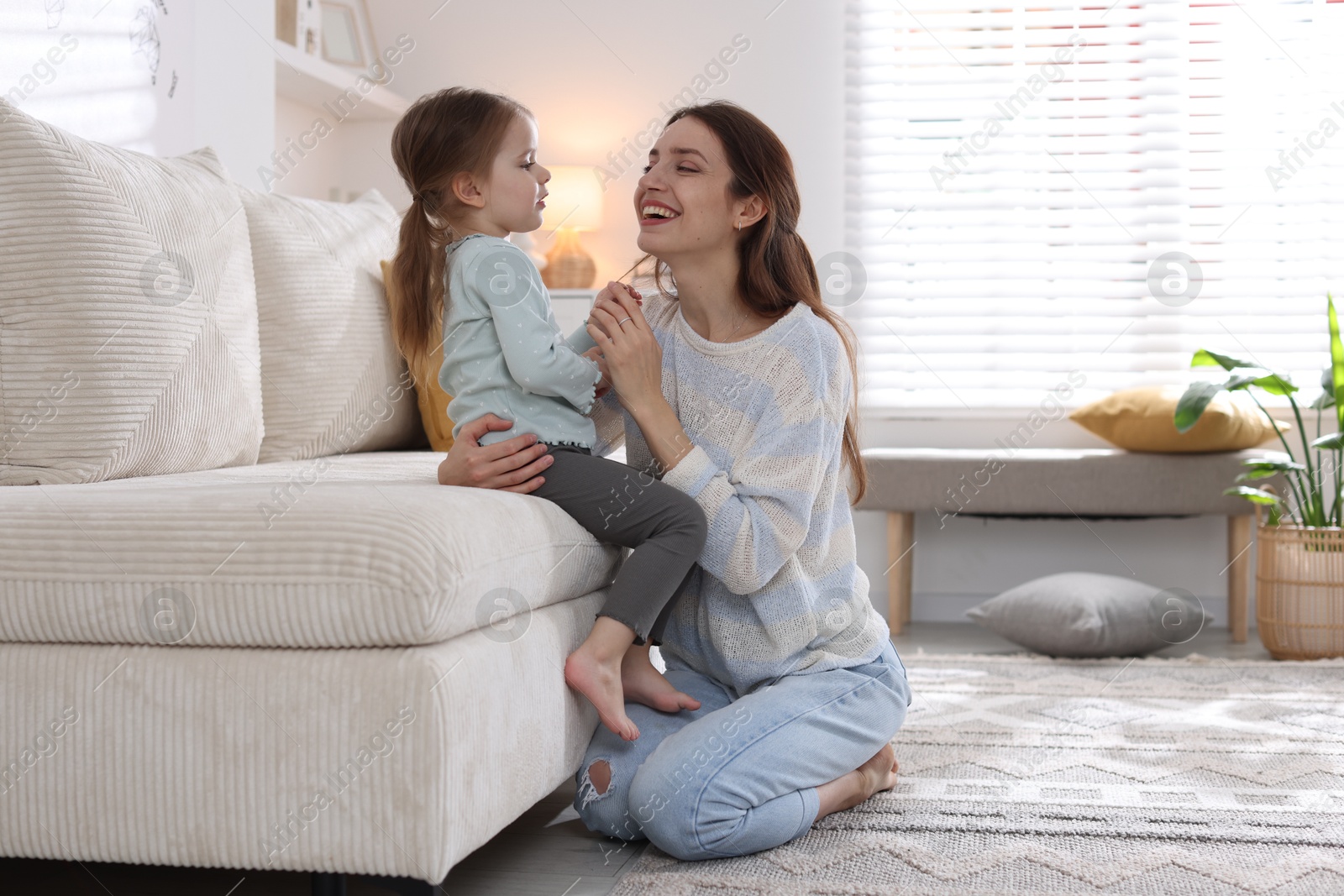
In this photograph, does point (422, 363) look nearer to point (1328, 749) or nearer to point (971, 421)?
point (1328, 749)

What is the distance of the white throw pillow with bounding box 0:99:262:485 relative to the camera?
1501 mm

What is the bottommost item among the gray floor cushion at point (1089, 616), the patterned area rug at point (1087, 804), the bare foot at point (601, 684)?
the patterned area rug at point (1087, 804)

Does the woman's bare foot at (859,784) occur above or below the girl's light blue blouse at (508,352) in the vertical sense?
below

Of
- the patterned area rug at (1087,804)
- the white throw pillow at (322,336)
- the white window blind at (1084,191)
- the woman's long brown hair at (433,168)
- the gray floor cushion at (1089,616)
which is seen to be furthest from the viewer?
the white window blind at (1084,191)

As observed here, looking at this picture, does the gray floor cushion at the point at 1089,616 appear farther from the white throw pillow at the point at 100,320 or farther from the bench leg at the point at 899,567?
the white throw pillow at the point at 100,320

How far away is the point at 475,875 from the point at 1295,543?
7.22 feet

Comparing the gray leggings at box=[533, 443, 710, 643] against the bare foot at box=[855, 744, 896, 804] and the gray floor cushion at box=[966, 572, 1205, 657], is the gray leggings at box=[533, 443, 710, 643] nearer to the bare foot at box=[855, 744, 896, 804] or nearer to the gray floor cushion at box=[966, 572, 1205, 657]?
the bare foot at box=[855, 744, 896, 804]

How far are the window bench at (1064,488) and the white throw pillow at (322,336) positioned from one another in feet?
4.70

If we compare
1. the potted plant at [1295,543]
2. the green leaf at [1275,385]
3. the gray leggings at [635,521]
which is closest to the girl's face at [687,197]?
the gray leggings at [635,521]

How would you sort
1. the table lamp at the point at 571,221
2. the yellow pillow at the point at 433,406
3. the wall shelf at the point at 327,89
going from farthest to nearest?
the table lamp at the point at 571,221 → the wall shelf at the point at 327,89 → the yellow pillow at the point at 433,406

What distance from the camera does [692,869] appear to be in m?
1.38

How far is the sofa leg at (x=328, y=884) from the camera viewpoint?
1137mm

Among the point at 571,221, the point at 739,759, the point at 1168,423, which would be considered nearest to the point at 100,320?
the point at 739,759

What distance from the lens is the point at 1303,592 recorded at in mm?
2742
